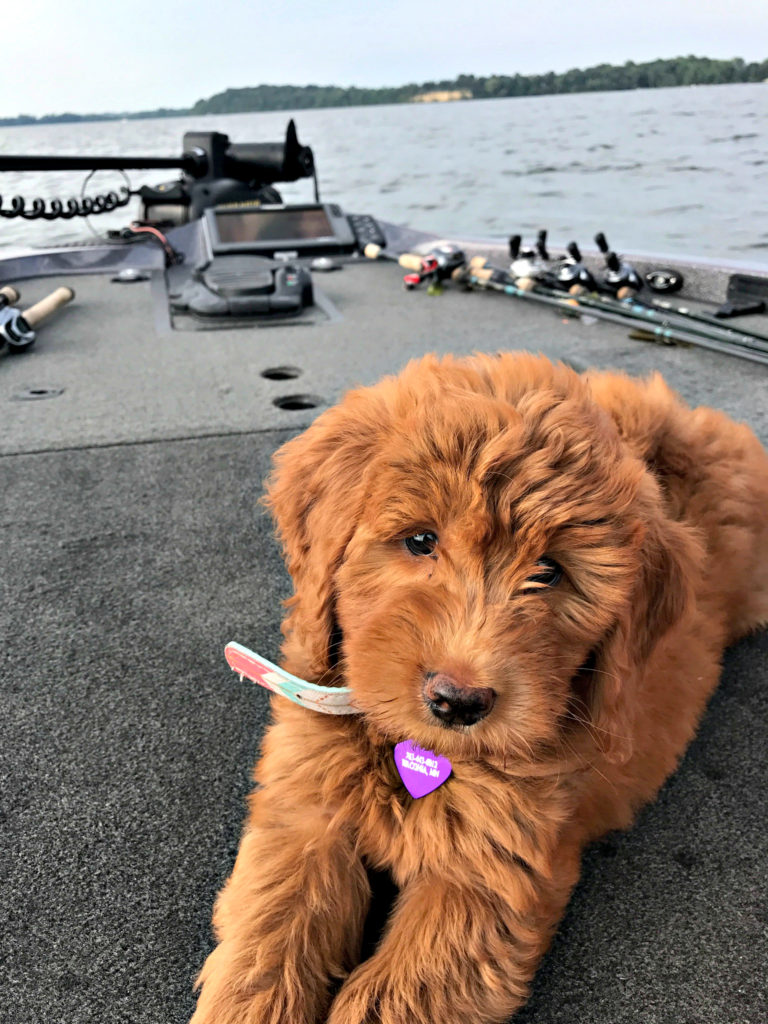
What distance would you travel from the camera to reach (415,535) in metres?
1.72

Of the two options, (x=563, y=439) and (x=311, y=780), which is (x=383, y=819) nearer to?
(x=311, y=780)

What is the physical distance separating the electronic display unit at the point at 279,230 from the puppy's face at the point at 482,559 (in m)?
7.35

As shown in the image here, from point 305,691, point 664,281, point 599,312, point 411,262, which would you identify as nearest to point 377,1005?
point 305,691

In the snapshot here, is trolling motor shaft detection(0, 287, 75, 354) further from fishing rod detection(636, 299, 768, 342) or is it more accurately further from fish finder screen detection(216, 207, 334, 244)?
fishing rod detection(636, 299, 768, 342)

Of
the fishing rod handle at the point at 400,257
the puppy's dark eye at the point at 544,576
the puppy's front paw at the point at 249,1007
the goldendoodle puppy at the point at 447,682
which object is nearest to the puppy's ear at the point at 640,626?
the goldendoodle puppy at the point at 447,682

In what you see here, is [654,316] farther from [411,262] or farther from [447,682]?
[447,682]

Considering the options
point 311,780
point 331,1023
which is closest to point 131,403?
point 311,780

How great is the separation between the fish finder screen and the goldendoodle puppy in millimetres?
7608

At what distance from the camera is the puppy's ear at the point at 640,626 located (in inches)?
70.3

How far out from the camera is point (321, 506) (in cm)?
189

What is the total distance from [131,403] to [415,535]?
152 inches

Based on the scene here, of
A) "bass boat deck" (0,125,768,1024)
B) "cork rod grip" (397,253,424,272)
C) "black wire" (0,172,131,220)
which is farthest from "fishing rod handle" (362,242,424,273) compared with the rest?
"bass boat deck" (0,125,768,1024)

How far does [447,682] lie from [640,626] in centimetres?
62

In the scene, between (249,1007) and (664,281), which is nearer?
(249,1007)
